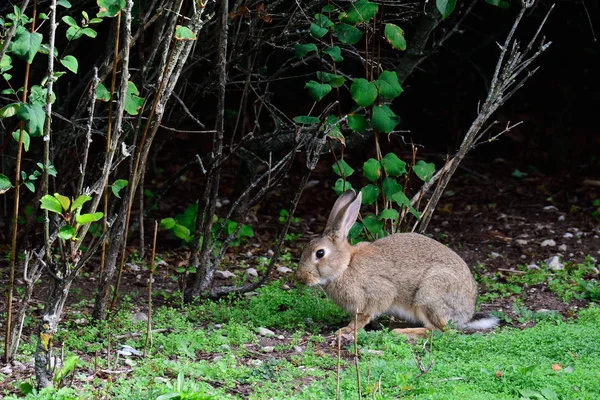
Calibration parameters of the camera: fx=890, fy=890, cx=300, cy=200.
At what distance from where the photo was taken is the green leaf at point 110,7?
173 inches

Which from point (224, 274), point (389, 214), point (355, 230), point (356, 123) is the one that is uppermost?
point (356, 123)

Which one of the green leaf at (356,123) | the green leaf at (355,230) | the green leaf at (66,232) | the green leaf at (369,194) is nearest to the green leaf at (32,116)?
the green leaf at (66,232)

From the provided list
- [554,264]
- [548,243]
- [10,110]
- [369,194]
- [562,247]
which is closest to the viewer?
[10,110]

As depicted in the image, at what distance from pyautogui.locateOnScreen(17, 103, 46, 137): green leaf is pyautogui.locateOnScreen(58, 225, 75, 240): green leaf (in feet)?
1.61

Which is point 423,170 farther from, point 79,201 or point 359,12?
point 79,201

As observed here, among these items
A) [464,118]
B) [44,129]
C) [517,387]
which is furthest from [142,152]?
[464,118]

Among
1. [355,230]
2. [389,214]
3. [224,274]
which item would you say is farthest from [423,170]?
[224,274]

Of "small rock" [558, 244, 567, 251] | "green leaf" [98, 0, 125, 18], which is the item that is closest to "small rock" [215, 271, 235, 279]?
"small rock" [558, 244, 567, 251]

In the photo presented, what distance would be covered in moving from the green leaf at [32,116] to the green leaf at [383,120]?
9.36 feet

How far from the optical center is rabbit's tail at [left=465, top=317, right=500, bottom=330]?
6.43m

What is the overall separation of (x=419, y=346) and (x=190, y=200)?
4930 millimetres

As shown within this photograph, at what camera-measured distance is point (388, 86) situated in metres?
6.46

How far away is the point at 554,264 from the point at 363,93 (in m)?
2.73

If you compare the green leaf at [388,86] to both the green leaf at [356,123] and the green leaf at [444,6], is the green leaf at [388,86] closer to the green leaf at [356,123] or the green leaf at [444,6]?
the green leaf at [356,123]
